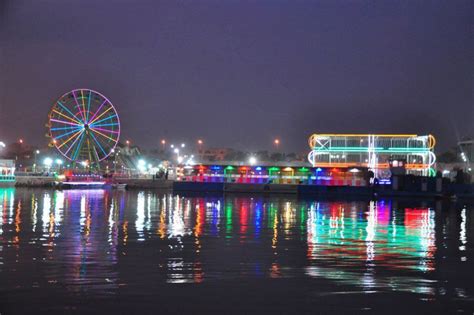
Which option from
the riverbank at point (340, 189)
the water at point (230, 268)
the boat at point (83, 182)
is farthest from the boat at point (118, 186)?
the water at point (230, 268)

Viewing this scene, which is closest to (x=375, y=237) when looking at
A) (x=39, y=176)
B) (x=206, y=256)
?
(x=206, y=256)

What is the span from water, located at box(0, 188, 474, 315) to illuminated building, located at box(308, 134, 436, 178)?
4984 cm

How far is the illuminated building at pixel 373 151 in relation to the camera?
70938mm

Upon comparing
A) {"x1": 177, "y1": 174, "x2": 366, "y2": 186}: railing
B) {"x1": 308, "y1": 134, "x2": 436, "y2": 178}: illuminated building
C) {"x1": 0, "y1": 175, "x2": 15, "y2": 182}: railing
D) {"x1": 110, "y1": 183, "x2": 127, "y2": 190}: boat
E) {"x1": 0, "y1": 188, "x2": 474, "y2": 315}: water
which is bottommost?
{"x1": 0, "y1": 188, "x2": 474, "y2": 315}: water

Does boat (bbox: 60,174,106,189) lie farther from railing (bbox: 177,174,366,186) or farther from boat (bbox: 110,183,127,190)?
railing (bbox: 177,174,366,186)

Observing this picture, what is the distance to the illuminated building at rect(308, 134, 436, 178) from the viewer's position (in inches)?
2793

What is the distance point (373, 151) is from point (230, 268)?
61.6 metres

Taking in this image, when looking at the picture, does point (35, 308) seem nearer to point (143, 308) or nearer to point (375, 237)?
point (143, 308)

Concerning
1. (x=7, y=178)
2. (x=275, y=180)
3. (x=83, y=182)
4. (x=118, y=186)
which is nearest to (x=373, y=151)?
(x=275, y=180)

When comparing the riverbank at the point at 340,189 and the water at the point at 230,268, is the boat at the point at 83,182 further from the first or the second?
the water at the point at 230,268

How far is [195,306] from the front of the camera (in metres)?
9.64

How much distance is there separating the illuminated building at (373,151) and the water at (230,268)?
164 feet

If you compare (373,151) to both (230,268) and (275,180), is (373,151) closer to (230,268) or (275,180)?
(275,180)

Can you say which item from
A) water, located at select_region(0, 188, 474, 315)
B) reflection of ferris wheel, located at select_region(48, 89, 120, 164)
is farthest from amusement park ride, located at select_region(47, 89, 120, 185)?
water, located at select_region(0, 188, 474, 315)
